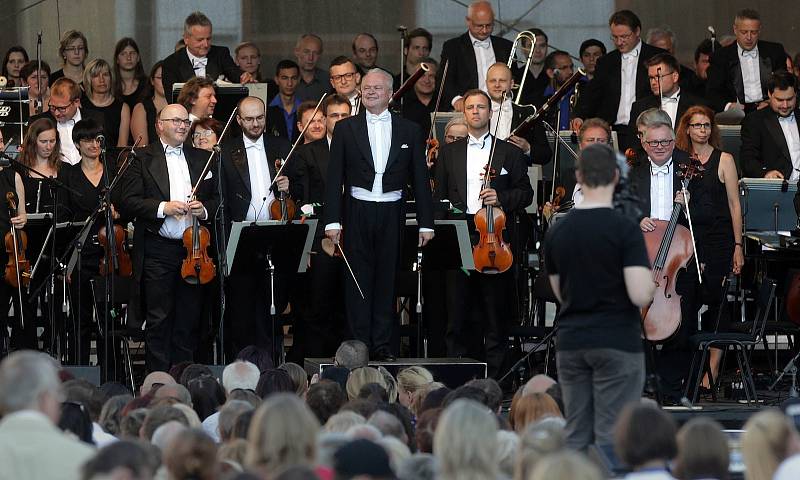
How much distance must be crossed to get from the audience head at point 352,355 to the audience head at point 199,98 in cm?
254

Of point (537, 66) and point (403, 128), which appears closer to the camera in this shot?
point (403, 128)

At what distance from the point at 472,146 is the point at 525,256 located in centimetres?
99

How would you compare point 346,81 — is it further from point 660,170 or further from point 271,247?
point 660,170

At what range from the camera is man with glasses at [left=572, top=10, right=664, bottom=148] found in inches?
478

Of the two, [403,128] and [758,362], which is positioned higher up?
[403,128]

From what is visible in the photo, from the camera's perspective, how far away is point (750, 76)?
12.3 meters

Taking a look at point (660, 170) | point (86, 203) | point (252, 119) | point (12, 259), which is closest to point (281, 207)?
point (252, 119)

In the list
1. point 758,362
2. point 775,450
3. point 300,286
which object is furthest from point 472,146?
point 775,450

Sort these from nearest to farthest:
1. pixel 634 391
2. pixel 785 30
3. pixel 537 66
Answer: pixel 634 391 < pixel 537 66 < pixel 785 30

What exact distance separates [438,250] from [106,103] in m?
3.30

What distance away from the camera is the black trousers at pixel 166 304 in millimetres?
10094

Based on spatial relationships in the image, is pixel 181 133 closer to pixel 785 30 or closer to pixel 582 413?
pixel 582 413

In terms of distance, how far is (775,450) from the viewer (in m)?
5.06

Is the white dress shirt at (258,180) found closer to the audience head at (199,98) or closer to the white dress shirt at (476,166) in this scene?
the audience head at (199,98)
